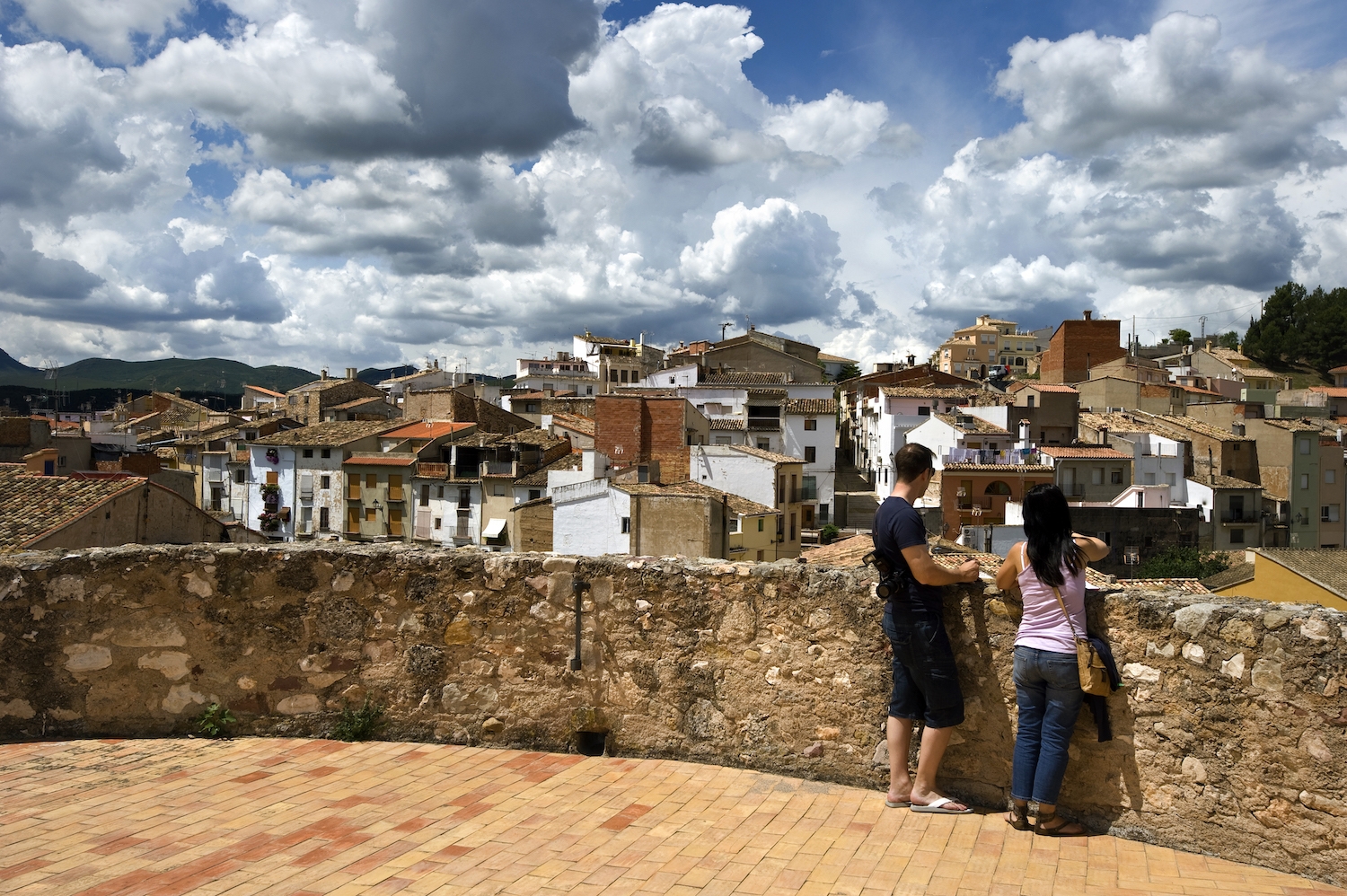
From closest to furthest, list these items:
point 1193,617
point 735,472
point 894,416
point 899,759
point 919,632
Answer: point 1193,617 → point 919,632 → point 899,759 → point 735,472 → point 894,416

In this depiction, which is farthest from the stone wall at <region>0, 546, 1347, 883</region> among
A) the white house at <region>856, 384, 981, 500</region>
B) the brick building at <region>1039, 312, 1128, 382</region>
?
the brick building at <region>1039, 312, 1128, 382</region>

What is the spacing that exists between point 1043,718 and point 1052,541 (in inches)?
33.6

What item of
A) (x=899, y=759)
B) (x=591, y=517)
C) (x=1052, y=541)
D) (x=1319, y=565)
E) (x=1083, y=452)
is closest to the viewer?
(x=1052, y=541)

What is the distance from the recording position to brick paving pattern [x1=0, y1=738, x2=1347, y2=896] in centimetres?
Result: 386

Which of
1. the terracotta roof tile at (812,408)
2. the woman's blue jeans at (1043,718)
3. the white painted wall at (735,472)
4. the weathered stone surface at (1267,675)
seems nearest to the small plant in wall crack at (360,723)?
the woman's blue jeans at (1043,718)

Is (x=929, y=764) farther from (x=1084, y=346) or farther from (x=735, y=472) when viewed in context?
(x=1084, y=346)

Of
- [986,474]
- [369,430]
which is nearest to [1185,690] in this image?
[986,474]

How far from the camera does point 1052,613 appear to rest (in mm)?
4277

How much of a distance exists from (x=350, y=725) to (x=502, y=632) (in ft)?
3.73

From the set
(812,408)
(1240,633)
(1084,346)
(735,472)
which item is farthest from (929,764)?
(1084,346)

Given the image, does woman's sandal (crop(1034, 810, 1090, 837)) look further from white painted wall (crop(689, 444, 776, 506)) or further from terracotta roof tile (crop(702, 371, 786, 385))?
terracotta roof tile (crop(702, 371, 786, 385))

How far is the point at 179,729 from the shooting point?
581cm

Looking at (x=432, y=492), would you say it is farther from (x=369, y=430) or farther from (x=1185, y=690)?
(x=1185, y=690)

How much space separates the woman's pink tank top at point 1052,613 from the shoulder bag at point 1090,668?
19 mm
